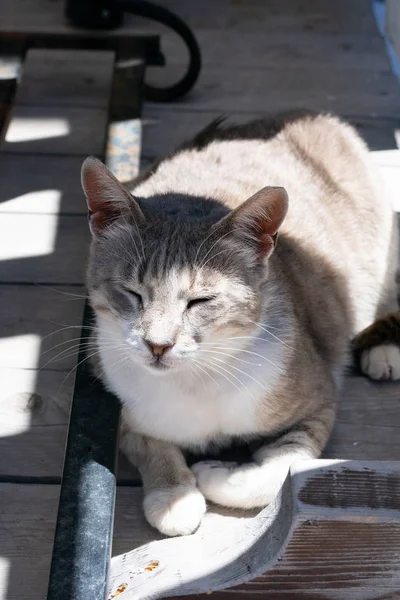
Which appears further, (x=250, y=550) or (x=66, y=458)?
(x=66, y=458)

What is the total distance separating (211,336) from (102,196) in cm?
45

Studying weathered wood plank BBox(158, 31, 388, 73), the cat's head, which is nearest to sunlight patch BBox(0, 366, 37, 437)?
the cat's head

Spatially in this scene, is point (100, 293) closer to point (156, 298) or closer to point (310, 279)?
point (156, 298)

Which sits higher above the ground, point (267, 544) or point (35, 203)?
point (267, 544)

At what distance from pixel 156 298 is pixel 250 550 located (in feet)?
2.04

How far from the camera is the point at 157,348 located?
2.09 metres

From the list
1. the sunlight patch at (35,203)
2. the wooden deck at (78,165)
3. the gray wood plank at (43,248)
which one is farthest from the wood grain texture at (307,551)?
the sunlight patch at (35,203)

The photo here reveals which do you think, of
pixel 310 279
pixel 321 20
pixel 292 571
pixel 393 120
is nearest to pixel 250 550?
pixel 292 571

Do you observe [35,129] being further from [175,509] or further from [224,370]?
[175,509]

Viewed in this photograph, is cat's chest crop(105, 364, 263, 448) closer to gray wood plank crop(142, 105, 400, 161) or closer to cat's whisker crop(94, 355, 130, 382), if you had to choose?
cat's whisker crop(94, 355, 130, 382)

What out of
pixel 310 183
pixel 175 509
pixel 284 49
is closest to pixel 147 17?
pixel 284 49

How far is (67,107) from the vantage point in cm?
421

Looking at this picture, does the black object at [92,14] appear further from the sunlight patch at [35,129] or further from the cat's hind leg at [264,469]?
the cat's hind leg at [264,469]

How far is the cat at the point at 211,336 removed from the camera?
218 cm
